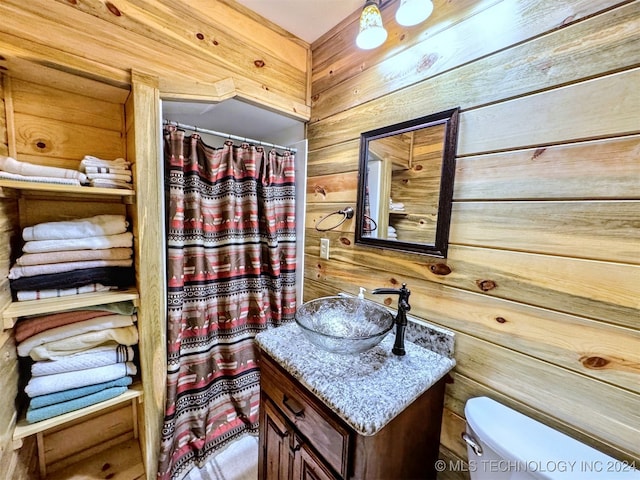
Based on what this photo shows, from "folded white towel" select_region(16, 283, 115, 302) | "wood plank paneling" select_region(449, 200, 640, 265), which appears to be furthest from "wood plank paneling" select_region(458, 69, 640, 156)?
"folded white towel" select_region(16, 283, 115, 302)

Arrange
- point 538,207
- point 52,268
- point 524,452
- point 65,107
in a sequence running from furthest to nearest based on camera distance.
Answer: point 65,107
point 52,268
point 538,207
point 524,452

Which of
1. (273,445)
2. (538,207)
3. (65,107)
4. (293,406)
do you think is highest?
(65,107)

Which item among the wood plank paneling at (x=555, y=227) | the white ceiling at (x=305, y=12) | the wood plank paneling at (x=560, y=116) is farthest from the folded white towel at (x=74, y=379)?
the white ceiling at (x=305, y=12)

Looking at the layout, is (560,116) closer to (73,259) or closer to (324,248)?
(324,248)

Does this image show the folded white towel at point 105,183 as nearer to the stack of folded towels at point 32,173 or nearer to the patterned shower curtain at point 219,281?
the stack of folded towels at point 32,173

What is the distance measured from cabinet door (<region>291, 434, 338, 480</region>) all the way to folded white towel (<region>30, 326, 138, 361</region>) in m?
0.84

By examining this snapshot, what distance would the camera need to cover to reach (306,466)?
34.3 inches

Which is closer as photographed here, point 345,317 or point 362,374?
point 362,374

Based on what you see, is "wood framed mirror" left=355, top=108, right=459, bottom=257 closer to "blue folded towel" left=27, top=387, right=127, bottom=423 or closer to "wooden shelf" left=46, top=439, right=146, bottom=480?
"blue folded towel" left=27, top=387, right=127, bottom=423

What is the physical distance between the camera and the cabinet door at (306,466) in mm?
808

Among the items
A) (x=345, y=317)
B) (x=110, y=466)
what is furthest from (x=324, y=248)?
(x=110, y=466)

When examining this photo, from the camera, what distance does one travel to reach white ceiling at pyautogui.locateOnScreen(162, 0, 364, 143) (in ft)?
4.05

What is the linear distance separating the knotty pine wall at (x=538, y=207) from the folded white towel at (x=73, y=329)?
125cm

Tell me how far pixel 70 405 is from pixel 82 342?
24cm
